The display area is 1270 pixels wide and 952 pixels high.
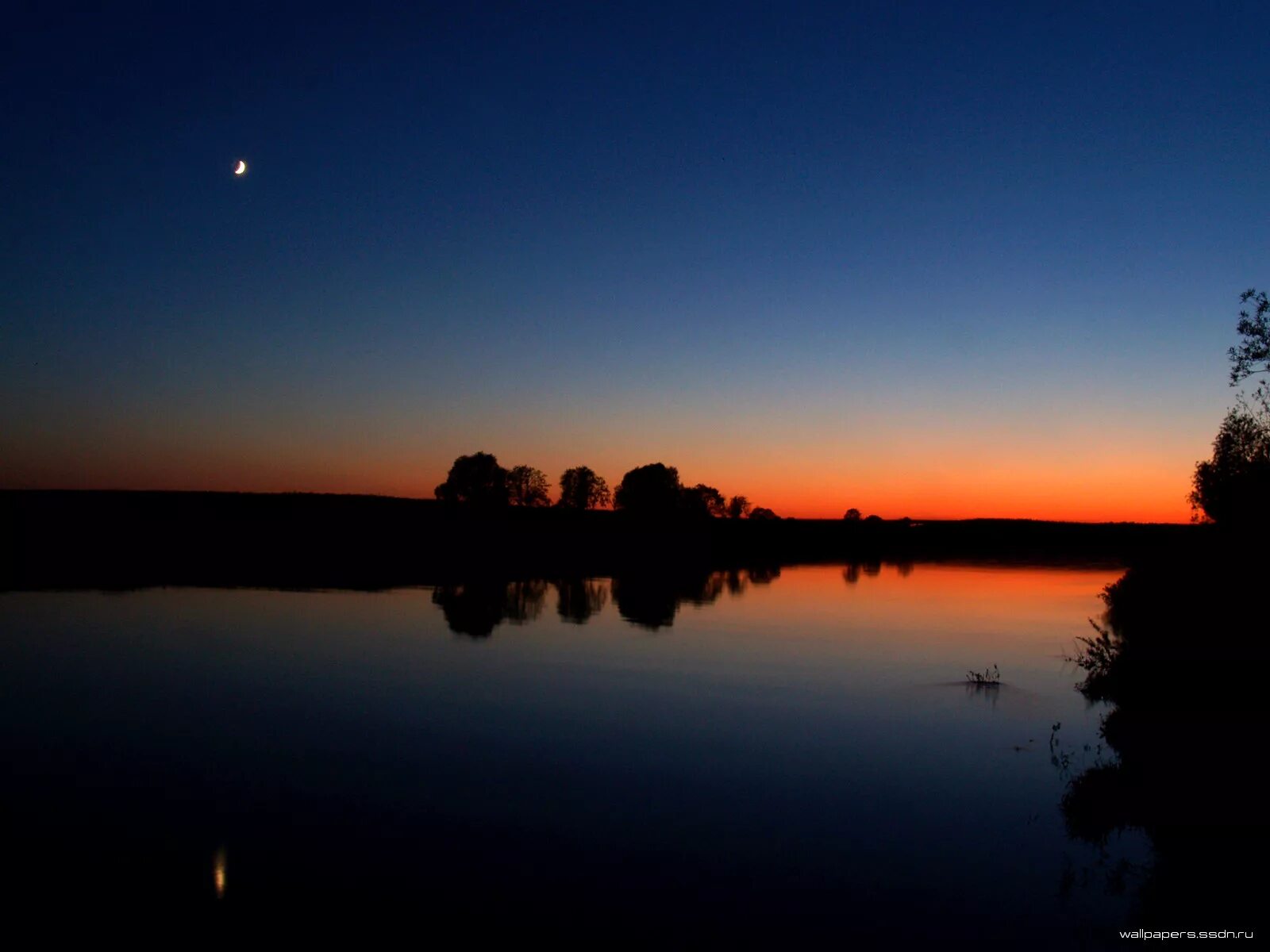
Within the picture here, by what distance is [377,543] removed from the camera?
73438 mm

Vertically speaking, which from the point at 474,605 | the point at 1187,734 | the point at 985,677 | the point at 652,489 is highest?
the point at 652,489

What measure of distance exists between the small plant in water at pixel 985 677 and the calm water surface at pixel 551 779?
497 millimetres

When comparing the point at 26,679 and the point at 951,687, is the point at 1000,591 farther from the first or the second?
the point at 26,679

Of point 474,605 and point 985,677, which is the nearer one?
point 985,677

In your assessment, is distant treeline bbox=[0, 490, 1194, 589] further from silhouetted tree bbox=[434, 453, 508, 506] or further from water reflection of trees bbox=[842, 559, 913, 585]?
silhouetted tree bbox=[434, 453, 508, 506]

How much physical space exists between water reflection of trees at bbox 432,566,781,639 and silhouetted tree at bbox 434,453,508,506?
6666 cm

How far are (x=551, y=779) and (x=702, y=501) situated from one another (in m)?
138

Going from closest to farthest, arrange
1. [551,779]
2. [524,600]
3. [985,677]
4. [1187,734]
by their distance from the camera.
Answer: [551,779] → [1187,734] → [985,677] → [524,600]

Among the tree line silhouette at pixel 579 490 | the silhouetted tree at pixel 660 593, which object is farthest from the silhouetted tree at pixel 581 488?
the silhouetted tree at pixel 660 593

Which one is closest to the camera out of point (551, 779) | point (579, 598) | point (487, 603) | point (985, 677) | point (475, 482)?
point (551, 779)

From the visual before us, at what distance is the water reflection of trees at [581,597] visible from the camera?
3481 centimetres

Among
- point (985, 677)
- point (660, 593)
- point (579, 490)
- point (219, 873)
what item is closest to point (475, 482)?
point (579, 490)

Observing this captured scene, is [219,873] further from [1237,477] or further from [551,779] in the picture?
[1237,477]

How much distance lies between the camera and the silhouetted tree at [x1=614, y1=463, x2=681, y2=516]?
140 meters
